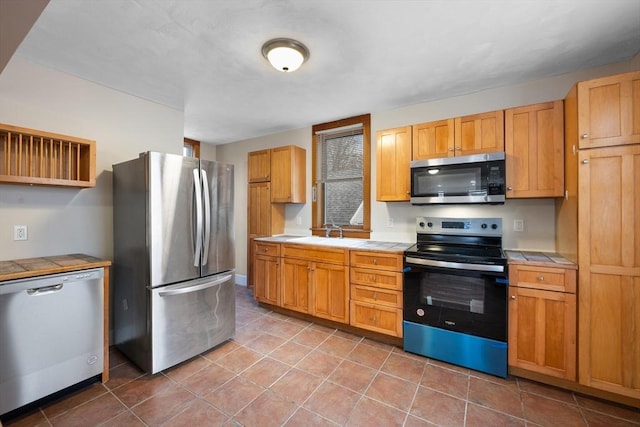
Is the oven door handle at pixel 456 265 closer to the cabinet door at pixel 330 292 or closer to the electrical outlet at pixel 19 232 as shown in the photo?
the cabinet door at pixel 330 292

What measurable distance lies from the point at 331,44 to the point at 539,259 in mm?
2391

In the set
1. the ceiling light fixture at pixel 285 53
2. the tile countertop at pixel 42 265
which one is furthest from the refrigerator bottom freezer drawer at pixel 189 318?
the ceiling light fixture at pixel 285 53

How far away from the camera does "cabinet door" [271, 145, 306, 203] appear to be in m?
3.89

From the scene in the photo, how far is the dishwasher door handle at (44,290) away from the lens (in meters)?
1.74

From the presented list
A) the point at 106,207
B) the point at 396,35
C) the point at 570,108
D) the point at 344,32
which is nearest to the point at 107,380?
the point at 106,207

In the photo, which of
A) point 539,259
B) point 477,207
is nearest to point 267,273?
point 477,207

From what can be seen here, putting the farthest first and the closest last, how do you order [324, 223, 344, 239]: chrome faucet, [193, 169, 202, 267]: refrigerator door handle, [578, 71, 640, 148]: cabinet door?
[324, 223, 344, 239]: chrome faucet < [193, 169, 202, 267]: refrigerator door handle < [578, 71, 640, 148]: cabinet door

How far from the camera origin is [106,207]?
267 centimetres

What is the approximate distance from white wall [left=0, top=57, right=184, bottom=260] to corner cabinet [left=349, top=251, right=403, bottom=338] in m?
2.53

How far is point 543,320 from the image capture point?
2.06 metres

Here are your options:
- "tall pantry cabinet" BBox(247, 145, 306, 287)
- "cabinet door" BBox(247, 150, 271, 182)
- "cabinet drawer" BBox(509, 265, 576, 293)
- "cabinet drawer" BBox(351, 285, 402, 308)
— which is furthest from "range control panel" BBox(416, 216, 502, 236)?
"cabinet door" BBox(247, 150, 271, 182)

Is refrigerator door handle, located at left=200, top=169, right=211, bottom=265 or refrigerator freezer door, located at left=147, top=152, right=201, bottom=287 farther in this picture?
refrigerator door handle, located at left=200, top=169, right=211, bottom=265

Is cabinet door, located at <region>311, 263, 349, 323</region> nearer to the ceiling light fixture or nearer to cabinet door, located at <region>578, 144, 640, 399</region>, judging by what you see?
cabinet door, located at <region>578, 144, 640, 399</region>

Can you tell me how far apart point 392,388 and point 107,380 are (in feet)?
7.37
